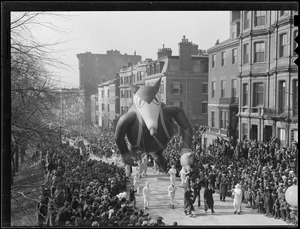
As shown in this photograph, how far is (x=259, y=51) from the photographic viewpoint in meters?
18.8

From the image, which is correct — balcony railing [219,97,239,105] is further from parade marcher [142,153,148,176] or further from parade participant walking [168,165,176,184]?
parade marcher [142,153,148,176]

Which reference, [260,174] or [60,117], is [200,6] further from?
[260,174]

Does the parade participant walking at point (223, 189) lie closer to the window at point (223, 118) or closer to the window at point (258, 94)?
the window at point (223, 118)

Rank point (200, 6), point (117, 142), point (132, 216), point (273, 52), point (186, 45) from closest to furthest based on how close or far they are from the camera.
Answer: point (200, 6) < point (132, 216) < point (117, 142) < point (186, 45) < point (273, 52)

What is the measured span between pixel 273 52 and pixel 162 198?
41.0 feet

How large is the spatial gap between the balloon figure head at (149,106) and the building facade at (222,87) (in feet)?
10.9

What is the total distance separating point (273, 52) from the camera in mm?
19797

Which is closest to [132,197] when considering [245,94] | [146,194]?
[146,194]

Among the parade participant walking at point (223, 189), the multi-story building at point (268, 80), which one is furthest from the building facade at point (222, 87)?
the parade participant walking at point (223, 189)

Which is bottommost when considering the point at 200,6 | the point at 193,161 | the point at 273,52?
the point at 193,161

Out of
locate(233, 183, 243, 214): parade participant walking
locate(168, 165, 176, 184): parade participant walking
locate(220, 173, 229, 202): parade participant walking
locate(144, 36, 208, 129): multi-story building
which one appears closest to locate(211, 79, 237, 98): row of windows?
locate(144, 36, 208, 129): multi-story building

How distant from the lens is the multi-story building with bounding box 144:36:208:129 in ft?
37.7

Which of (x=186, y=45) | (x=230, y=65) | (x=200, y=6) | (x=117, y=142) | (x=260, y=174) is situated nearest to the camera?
(x=200, y=6)

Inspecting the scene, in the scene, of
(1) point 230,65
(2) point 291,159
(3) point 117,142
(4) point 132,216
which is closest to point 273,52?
(1) point 230,65
